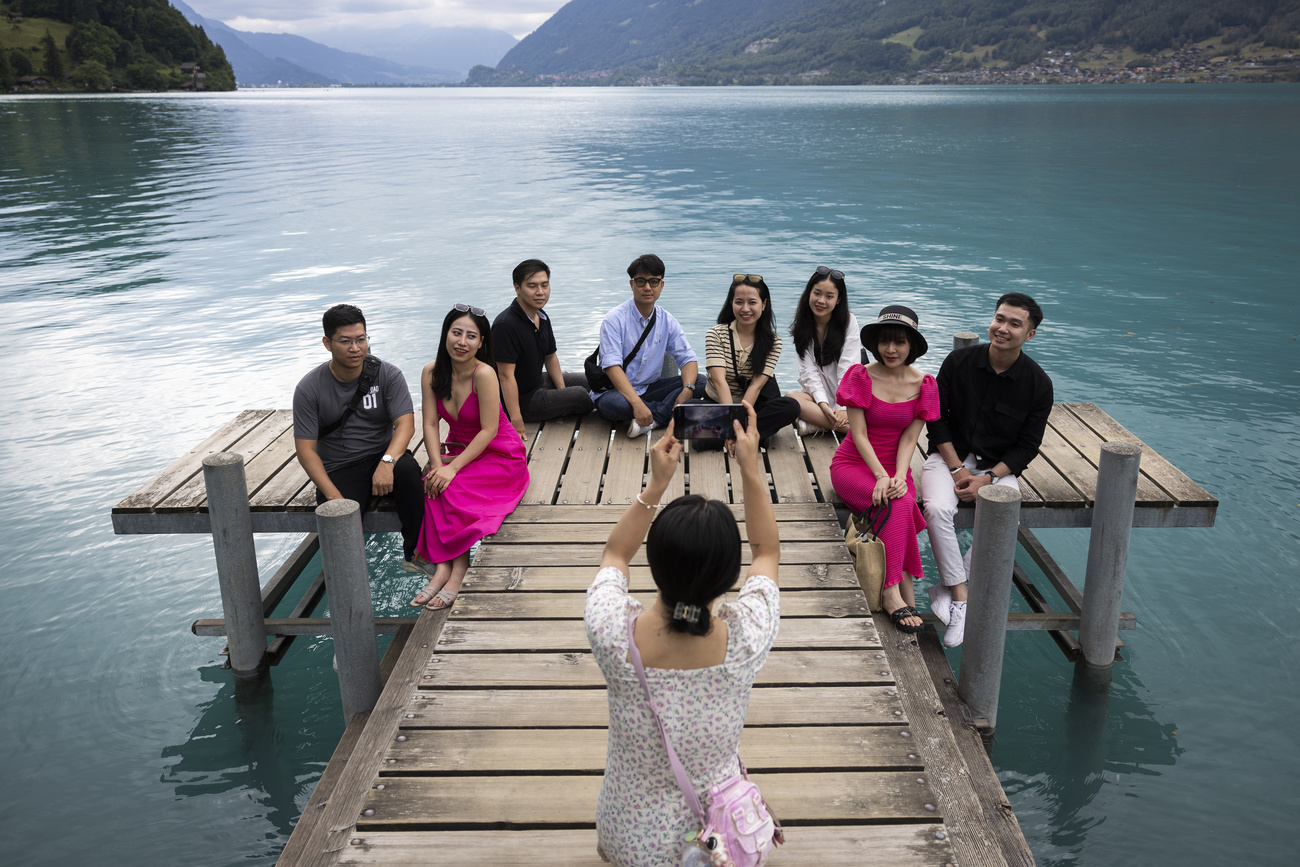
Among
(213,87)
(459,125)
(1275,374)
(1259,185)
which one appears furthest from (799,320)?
(213,87)

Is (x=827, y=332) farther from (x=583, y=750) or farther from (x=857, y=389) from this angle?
(x=583, y=750)

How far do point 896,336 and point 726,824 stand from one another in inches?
137

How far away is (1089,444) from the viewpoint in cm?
649

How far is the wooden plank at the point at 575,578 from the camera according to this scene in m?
4.99

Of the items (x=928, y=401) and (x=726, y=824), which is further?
(x=928, y=401)

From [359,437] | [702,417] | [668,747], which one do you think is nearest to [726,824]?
[668,747]

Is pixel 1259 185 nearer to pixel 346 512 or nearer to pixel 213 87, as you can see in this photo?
pixel 346 512

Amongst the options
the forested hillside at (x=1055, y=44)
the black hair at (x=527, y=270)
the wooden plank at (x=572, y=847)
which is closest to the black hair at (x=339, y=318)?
the black hair at (x=527, y=270)

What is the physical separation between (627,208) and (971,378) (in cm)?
2290

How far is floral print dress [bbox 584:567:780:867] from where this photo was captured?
2.45 m

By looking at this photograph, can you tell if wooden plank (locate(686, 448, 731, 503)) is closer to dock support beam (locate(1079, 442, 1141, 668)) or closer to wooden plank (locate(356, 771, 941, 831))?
dock support beam (locate(1079, 442, 1141, 668))

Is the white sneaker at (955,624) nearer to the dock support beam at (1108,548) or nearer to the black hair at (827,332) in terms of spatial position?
the dock support beam at (1108,548)

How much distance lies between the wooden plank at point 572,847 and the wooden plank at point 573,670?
89cm

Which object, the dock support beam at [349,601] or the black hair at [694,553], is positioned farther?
the dock support beam at [349,601]
